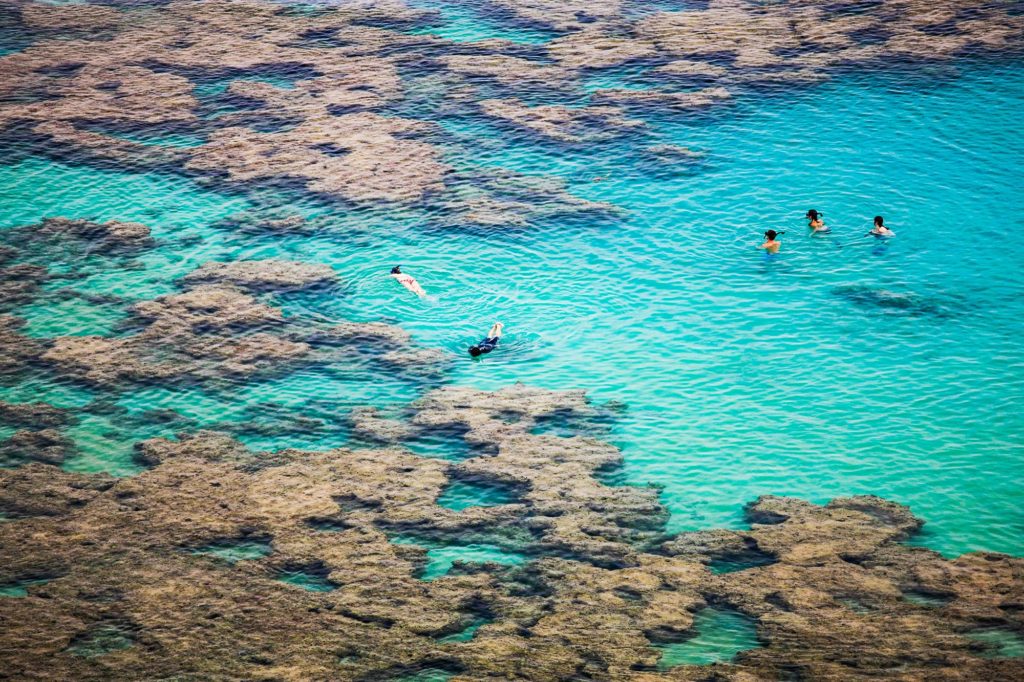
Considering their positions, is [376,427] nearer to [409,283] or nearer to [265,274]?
[409,283]

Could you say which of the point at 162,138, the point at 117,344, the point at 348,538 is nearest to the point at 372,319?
the point at 117,344

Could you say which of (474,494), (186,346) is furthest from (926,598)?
(186,346)

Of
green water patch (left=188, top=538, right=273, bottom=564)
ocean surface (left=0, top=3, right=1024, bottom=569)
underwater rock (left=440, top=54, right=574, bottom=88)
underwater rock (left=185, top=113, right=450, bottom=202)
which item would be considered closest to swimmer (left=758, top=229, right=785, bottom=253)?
ocean surface (left=0, top=3, right=1024, bottom=569)

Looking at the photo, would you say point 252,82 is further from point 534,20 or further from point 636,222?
point 636,222

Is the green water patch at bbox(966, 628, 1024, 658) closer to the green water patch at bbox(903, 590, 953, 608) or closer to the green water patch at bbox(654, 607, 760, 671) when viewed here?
the green water patch at bbox(903, 590, 953, 608)

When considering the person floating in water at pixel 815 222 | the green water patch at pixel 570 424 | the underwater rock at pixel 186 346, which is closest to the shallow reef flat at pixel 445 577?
the green water patch at pixel 570 424
